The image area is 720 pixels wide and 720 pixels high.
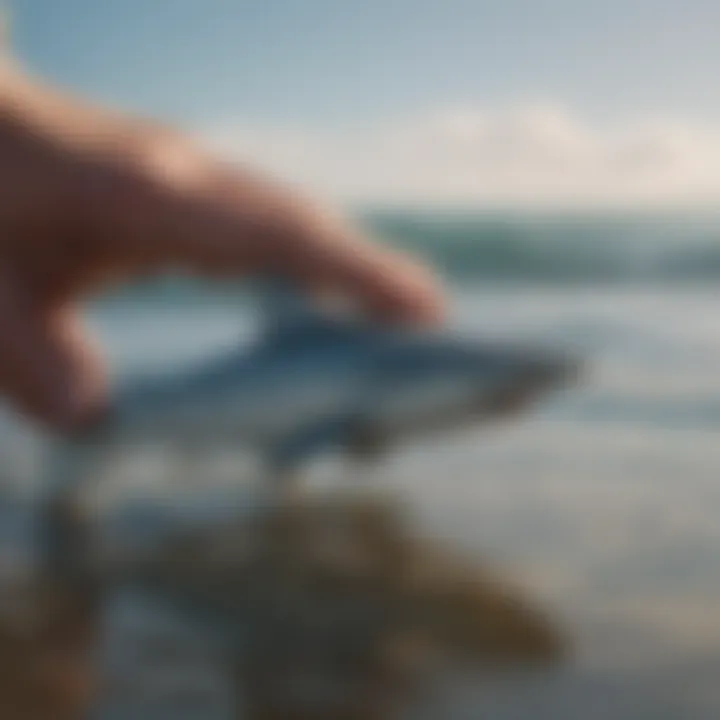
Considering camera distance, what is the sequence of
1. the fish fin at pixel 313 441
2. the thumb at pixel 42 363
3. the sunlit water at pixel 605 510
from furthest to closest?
the fish fin at pixel 313 441 → the thumb at pixel 42 363 → the sunlit water at pixel 605 510

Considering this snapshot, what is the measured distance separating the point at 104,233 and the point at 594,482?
103 centimetres

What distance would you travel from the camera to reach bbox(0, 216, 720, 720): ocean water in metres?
1.36

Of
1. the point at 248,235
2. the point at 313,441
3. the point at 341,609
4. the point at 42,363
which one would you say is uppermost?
the point at 248,235

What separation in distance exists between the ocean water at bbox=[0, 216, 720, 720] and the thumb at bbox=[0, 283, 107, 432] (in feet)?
1.05

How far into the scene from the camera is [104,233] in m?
1.78

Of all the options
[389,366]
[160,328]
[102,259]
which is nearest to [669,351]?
[389,366]

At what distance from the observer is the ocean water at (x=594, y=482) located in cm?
136

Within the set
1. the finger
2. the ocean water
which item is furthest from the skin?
the ocean water

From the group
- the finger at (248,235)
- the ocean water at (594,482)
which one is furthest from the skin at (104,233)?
the ocean water at (594,482)

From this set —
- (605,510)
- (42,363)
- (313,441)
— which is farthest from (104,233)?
(605,510)

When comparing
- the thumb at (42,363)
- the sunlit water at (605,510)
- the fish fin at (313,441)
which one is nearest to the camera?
the sunlit water at (605,510)

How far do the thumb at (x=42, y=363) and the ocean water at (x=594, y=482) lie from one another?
32 centimetres

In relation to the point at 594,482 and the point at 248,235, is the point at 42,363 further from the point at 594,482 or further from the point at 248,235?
the point at 594,482

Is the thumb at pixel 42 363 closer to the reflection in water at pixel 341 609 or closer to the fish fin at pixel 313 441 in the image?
the reflection in water at pixel 341 609
